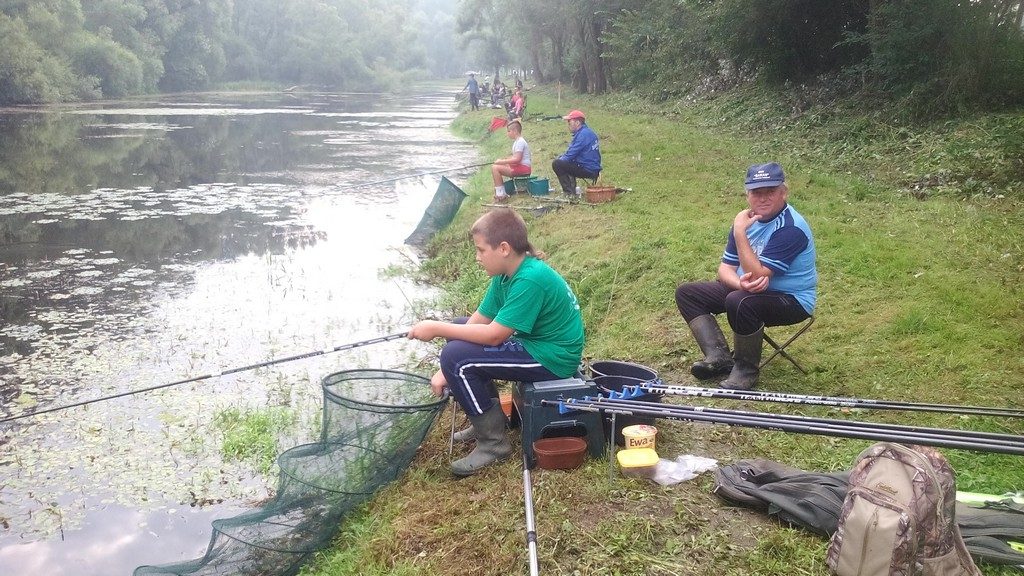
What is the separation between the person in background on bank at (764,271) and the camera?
4.73 meters

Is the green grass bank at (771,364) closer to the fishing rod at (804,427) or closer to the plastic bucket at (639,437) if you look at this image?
the plastic bucket at (639,437)

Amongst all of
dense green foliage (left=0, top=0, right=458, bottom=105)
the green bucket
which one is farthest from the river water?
dense green foliage (left=0, top=0, right=458, bottom=105)

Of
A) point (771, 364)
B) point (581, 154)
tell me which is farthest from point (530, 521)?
point (581, 154)

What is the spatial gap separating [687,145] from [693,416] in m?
12.7

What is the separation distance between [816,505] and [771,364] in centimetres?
219

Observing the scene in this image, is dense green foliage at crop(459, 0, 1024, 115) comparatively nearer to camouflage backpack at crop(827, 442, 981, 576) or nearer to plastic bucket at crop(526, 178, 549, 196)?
plastic bucket at crop(526, 178, 549, 196)

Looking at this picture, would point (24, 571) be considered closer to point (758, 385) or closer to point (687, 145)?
point (758, 385)

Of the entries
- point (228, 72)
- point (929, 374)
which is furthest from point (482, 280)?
point (228, 72)

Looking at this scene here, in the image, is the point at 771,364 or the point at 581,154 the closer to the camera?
the point at 771,364

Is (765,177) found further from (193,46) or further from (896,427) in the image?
(193,46)

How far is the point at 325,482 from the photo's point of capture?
4164mm

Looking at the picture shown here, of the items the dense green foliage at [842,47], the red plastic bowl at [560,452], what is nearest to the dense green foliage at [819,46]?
the dense green foliage at [842,47]

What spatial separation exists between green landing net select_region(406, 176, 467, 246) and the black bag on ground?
826cm

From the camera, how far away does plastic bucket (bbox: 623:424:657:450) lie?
3941 millimetres
